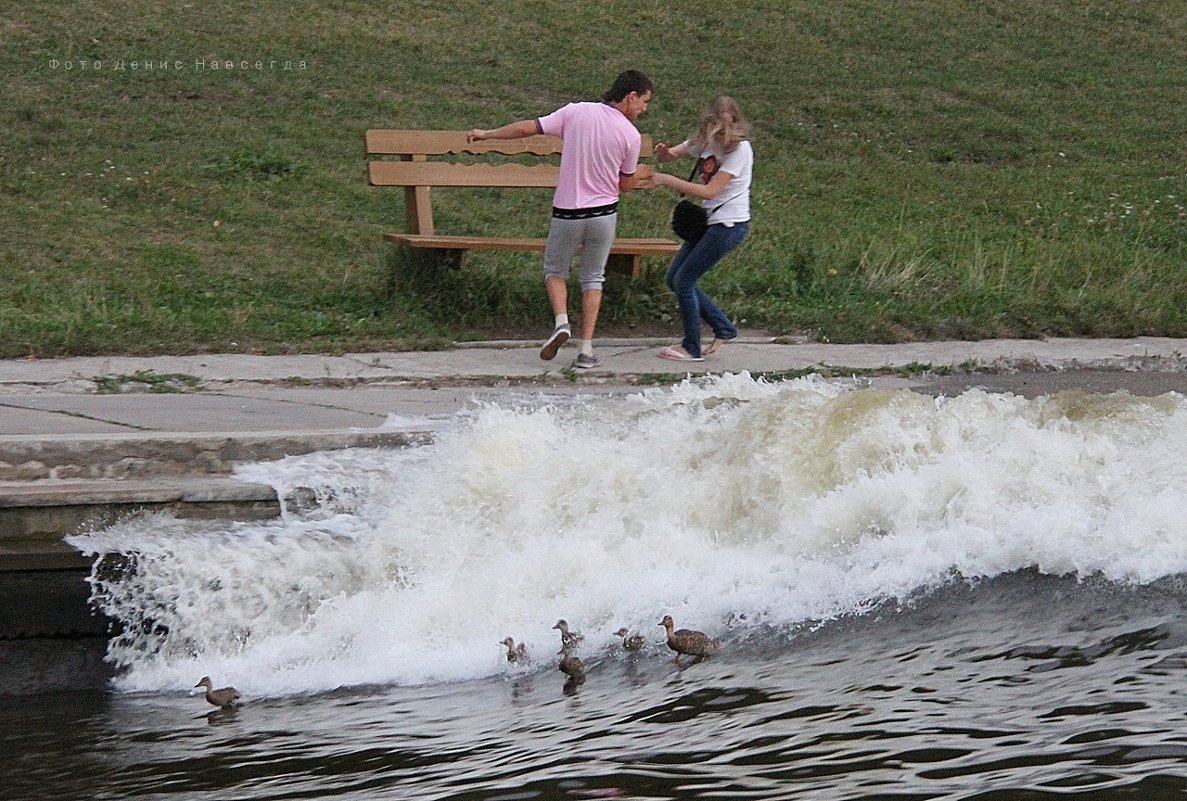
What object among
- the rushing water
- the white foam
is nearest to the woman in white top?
the rushing water

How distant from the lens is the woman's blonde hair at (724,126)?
8859mm

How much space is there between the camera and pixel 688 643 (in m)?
5.05

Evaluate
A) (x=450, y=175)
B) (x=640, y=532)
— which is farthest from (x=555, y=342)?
(x=640, y=532)

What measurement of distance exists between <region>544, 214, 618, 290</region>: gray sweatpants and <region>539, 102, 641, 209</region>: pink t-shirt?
11cm

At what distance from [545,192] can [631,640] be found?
1105cm

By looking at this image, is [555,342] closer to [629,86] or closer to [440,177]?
[629,86]

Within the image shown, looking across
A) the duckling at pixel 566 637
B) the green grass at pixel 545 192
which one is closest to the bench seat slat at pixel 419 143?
the green grass at pixel 545 192

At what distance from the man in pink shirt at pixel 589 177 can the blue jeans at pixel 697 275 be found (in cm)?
51

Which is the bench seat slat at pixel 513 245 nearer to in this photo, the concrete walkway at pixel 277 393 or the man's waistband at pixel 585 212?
the concrete walkway at pixel 277 393

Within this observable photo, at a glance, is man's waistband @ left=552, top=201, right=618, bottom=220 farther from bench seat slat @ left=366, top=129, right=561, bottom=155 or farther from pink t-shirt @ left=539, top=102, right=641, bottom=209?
bench seat slat @ left=366, top=129, right=561, bottom=155

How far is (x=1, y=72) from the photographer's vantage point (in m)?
17.9

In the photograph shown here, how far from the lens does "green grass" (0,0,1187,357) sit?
33.9 feet

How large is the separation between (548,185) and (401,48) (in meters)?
10.4

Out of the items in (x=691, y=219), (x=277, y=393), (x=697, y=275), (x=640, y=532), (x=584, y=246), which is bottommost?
(x=640, y=532)
